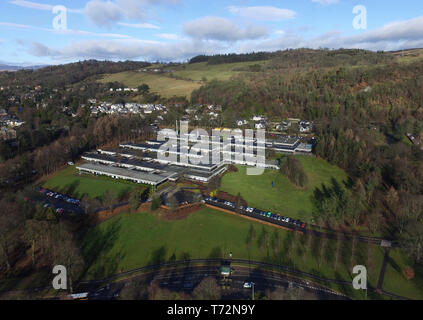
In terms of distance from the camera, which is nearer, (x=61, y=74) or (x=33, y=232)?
(x=33, y=232)

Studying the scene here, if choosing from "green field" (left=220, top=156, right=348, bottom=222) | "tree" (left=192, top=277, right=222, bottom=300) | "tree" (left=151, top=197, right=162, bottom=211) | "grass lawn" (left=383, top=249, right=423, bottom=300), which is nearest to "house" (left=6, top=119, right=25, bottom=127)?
"tree" (left=151, top=197, right=162, bottom=211)

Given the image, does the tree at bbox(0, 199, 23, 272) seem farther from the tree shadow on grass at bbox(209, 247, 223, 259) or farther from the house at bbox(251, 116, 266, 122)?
the house at bbox(251, 116, 266, 122)

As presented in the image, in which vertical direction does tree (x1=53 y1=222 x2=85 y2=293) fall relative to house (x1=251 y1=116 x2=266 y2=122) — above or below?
below

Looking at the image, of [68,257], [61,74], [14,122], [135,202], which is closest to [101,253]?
[68,257]

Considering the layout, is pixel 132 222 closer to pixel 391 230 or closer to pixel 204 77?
pixel 391 230

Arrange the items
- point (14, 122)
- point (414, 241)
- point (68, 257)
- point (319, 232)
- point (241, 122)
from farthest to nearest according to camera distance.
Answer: point (241, 122)
point (14, 122)
point (319, 232)
point (414, 241)
point (68, 257)

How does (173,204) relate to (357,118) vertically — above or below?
below

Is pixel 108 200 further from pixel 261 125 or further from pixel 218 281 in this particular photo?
pixel 261 125

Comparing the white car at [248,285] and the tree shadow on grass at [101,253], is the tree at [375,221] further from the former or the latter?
the tree shadow on grass at [101,253]

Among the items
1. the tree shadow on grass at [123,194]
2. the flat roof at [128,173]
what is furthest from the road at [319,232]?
the tree shadow on grass at [123,194]
